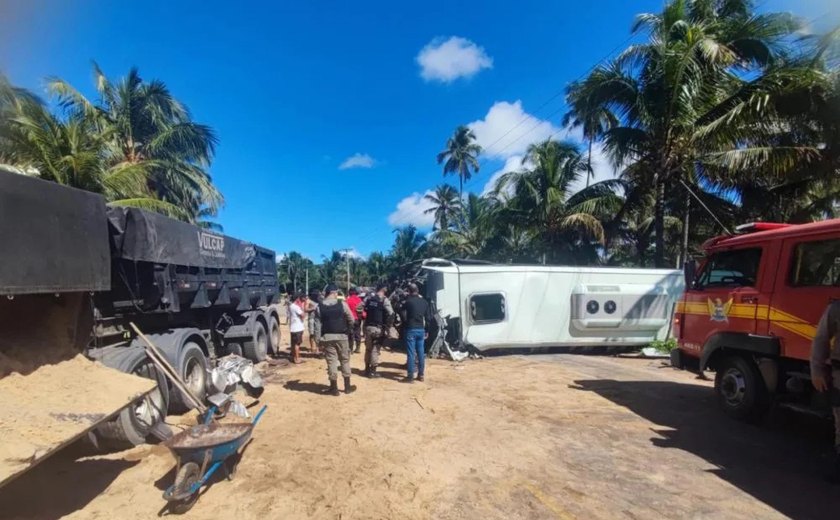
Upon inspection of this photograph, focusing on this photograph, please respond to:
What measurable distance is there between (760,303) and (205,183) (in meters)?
24.4

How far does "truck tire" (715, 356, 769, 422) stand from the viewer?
225 inches

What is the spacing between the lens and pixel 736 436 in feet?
17.9

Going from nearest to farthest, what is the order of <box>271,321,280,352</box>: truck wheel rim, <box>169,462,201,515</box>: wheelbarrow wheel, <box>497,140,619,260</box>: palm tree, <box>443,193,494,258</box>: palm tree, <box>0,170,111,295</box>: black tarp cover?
1. <box>0,170,111,295</box>: black tarp cover
2. <box>169,462,201,515</box>: wheelbarrow wheel
3. <box>271,321,280,352</box>: truck wheel rim
4. <box>497,140,619,260</box>: palm tree
5. <box>443,193,494,258</box>: palm tree

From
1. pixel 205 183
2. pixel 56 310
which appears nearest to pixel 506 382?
pixel 56 310

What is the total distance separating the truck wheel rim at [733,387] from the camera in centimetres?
592

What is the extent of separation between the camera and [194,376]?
21.8 feet

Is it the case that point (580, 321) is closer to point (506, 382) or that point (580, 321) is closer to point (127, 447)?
point (506, 382)

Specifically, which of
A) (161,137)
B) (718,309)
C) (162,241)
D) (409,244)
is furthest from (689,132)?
(409,244)

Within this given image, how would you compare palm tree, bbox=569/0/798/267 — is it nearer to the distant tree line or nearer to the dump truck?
the distant tree line

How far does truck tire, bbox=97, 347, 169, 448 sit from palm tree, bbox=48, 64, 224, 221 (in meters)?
17.8

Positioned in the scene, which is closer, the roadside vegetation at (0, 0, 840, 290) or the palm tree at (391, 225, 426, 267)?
the roadside vegetation at (0, 0, 840, 290)

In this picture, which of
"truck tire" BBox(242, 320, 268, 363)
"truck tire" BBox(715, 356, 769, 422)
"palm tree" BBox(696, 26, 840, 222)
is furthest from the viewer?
"palm tree" BBox(696, 26, 840, 222)

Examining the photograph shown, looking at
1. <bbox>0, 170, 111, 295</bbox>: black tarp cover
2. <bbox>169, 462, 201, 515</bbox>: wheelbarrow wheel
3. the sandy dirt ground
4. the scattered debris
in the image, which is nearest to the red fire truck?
the sandy dirt ground

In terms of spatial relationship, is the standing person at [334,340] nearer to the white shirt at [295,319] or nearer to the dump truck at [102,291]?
the dump truck at [102,291]
